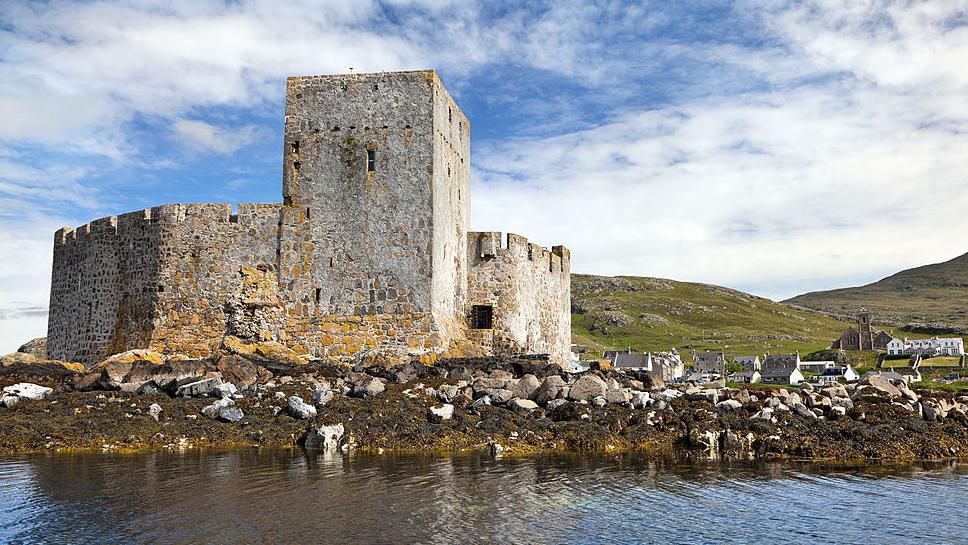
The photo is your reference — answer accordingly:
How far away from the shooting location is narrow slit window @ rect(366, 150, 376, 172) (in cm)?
2630

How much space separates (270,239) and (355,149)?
409cm

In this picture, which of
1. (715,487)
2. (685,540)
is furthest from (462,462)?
(685,540)

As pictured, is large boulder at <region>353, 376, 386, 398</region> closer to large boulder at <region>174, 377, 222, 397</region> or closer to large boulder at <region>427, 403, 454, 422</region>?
large boulder at <region>427, 403, 454, 422</region>

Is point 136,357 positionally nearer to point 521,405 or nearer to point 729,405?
point 521,405

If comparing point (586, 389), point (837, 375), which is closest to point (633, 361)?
point (837, 375)

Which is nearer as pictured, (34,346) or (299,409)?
(299,409)

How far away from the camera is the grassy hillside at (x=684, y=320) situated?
137500mm

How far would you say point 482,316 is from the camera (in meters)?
29.4

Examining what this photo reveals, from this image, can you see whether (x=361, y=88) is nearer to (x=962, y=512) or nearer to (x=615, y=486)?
(x=615, y=486)

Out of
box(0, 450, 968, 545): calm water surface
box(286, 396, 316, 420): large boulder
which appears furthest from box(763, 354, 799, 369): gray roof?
box(286, 396, 316, 420): large boulder

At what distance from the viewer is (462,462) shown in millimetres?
16641

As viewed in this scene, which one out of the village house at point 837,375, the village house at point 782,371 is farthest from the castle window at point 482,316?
the village house at point 837,375

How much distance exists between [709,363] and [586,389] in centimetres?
9283

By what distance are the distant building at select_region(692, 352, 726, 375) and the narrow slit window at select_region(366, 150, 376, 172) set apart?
8765cm
